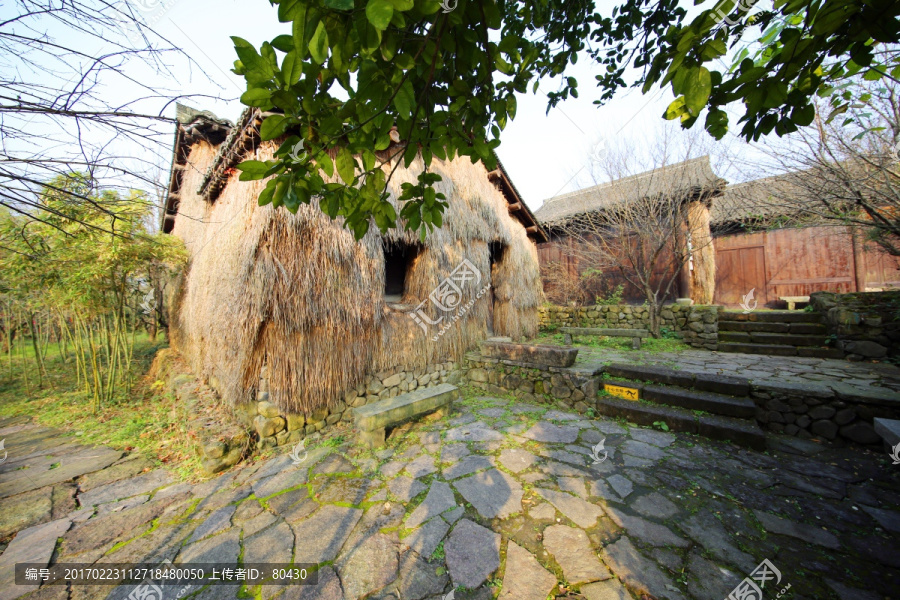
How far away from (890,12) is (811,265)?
11361mm

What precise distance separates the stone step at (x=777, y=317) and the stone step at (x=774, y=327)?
115mm

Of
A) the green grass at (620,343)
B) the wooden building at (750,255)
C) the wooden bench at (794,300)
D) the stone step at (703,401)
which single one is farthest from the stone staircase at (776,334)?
the stone step at (703,401)

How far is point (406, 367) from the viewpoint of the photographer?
481 cm

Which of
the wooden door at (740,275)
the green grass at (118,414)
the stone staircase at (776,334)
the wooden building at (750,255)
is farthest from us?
the wooden door at (740,275)

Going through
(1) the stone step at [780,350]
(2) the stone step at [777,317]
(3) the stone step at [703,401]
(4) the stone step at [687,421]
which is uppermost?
(2) the stone step at [777,317]

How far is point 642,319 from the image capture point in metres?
Result: 7.54

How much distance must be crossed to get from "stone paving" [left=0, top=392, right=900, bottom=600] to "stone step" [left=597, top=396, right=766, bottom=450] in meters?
0.13

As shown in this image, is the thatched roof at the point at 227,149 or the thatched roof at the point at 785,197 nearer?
the thatched roof at the point at 227,149

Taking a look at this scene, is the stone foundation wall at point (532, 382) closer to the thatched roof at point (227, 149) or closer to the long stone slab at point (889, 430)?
the long stone slab at point (889, 430)

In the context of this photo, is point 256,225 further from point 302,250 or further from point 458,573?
point 458,573

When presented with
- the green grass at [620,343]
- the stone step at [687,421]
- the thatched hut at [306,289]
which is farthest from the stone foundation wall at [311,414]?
the green grass at [620,343]

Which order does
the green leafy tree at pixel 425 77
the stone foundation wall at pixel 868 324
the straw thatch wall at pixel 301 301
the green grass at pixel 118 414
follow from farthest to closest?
1. the stone foundation wall at pixel 868 324
2. the green grass at pixel 118 414
3. the straw thatch wall at pixel 301 301
4. the green leafy tree at pixel 425 77

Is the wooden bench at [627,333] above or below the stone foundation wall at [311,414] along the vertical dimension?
above

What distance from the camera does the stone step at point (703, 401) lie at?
3291mm
